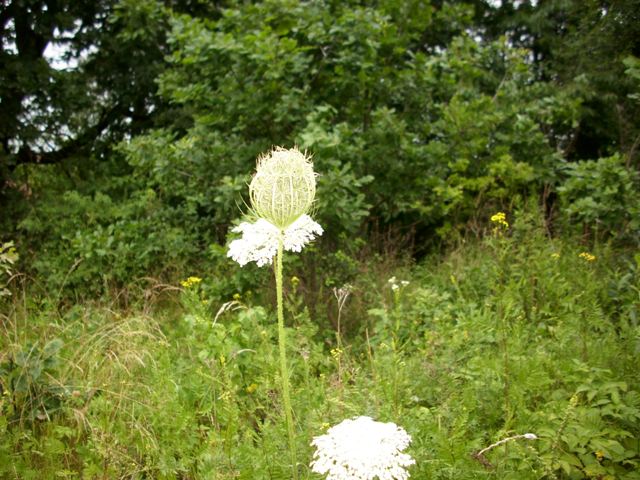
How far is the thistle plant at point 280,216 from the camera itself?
199cm

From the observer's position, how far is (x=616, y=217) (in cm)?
498

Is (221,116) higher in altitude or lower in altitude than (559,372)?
higher

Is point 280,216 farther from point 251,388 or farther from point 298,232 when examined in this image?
point 251,388

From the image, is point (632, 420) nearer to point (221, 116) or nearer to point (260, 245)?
point (260, 245)

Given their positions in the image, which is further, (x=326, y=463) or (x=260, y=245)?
(x=260, y=245)

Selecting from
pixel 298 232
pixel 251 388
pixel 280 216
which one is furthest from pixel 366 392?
pixel 280 216

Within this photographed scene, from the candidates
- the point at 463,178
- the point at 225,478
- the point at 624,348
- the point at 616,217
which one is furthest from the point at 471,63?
the point at 225,478

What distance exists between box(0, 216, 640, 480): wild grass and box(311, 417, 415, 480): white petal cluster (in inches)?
19.2

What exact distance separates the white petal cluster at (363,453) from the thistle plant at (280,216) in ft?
0.83

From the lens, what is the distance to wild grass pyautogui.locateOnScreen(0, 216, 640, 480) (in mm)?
2396

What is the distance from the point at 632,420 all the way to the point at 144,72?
28.0ft

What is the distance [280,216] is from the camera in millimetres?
2004

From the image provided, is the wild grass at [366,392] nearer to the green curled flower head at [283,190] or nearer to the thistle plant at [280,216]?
the thistle plant at [280,216]

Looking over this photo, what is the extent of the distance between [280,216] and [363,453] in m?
0.84
